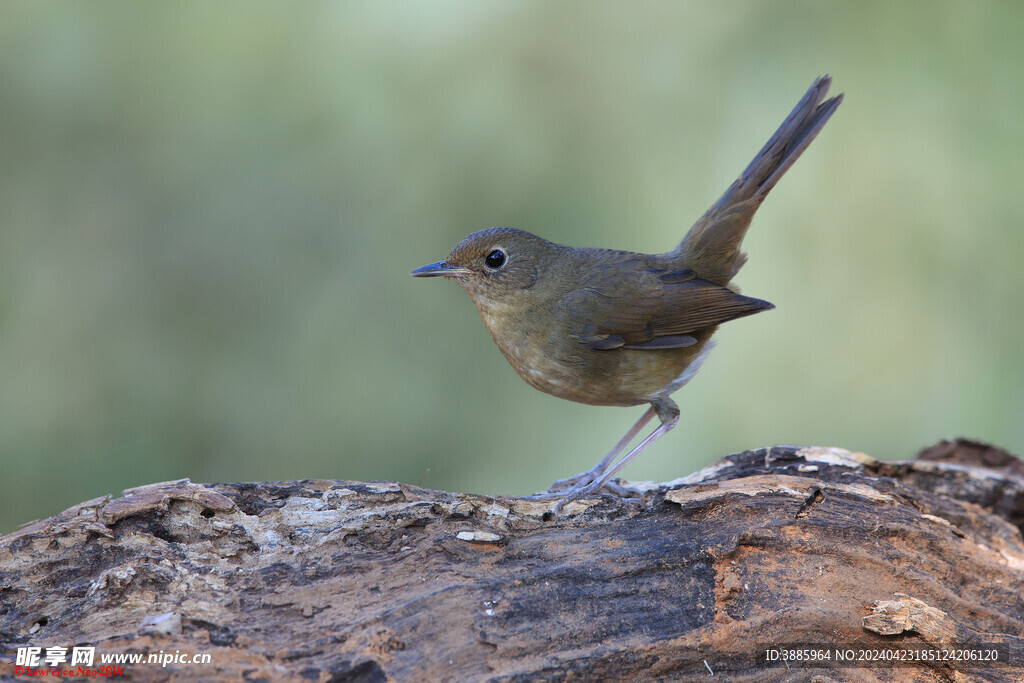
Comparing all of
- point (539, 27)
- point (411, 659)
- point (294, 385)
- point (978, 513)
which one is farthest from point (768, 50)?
point (411, 659)

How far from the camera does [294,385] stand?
7.42m

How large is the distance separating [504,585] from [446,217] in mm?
4754

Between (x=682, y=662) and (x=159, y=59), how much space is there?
6960mm

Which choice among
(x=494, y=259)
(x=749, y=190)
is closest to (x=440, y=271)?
(x=494, y=259)

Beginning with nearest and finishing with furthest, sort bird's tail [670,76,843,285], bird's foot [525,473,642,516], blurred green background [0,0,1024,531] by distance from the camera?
bird's foot [525,473,642,516]
bird's tail [670,76,843,285]
blurred green background [0,0,1024,531]

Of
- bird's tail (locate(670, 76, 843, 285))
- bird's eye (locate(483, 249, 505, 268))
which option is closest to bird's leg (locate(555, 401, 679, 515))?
bird's tail (locate(670, 76, 843, 285))

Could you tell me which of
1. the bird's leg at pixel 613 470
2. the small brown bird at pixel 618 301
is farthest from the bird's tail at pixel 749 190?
the bird's leg at pixel 613 470

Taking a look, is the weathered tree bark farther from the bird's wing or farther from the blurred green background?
the blurred green background

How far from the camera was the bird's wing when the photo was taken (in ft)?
16.2

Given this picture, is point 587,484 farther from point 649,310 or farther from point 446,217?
point 446,217

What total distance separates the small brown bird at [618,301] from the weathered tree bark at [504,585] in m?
0.91

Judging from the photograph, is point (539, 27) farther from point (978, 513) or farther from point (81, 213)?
point (978, 513)

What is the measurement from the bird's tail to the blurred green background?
6.91 ft

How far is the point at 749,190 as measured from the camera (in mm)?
5410
